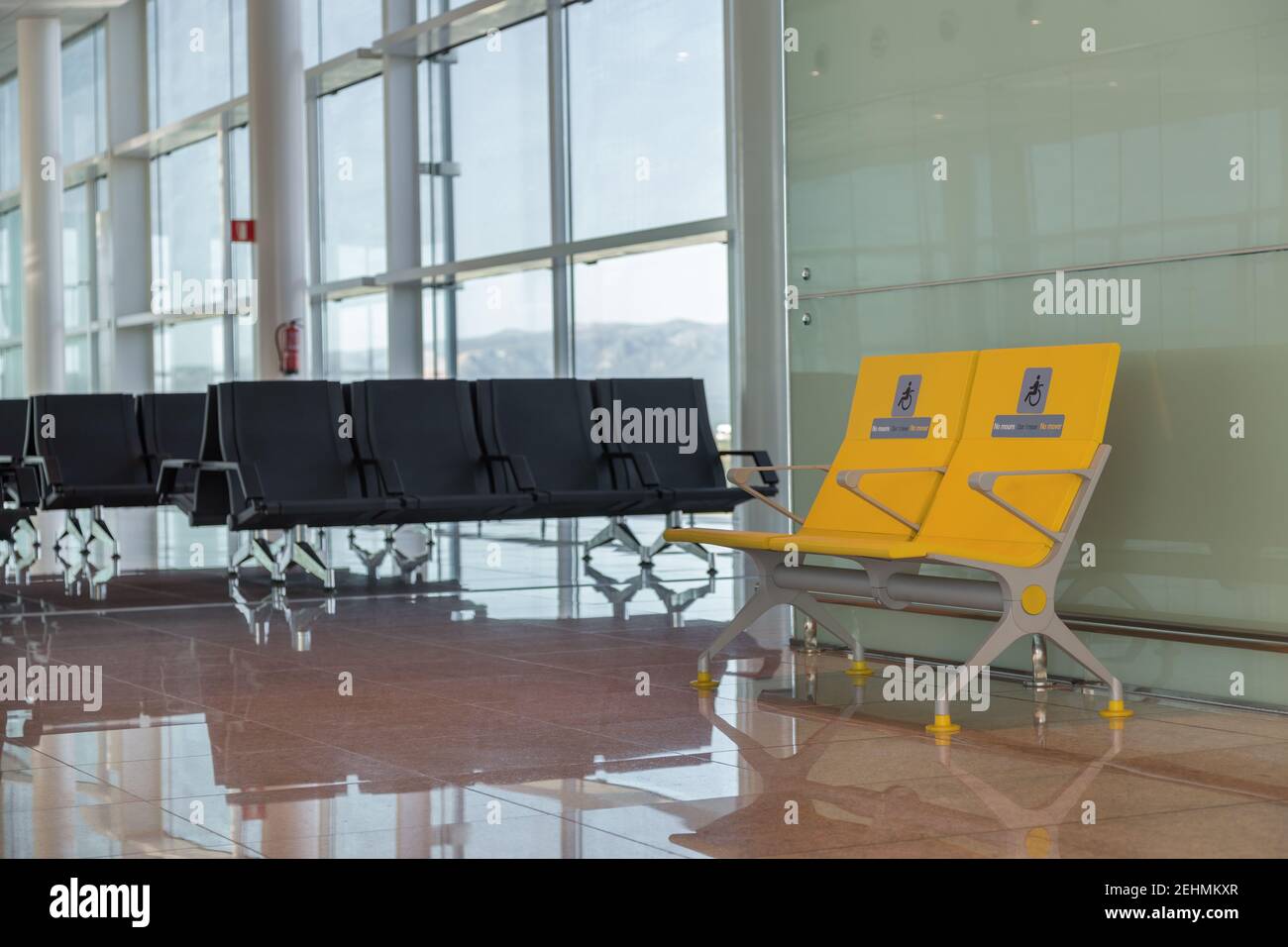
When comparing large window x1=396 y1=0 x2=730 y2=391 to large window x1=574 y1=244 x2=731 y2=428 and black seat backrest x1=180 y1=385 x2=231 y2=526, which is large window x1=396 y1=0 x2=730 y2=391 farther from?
black seat backrest x1=180 y1=385 x2=231 y2=526

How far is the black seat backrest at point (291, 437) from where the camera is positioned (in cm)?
750

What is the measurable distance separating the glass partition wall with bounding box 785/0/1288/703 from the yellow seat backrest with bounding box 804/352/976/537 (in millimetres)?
230

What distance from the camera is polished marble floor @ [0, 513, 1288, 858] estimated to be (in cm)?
295

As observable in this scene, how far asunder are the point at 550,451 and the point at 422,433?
68 cm

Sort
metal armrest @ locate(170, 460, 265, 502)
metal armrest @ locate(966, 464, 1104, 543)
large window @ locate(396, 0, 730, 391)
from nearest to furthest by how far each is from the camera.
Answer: metal armrest @ locate(966, 464, 1104, 543) → metal armrest @ locate(170, 460, 265, 502) → large window @ locate(396, 0, 730, 391)

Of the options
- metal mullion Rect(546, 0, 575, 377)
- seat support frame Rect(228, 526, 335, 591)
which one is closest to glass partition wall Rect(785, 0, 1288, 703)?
seat support frame Rect(228, 526, 335, 591)

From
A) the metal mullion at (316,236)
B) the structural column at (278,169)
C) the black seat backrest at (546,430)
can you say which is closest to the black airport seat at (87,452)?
the black seat backrest at (546,430)

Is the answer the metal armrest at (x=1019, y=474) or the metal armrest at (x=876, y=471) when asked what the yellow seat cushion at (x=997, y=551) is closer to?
the metal armrest at (x=1019, y=474)

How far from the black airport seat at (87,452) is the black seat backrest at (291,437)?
64.4 inches

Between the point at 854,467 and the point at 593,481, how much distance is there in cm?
335

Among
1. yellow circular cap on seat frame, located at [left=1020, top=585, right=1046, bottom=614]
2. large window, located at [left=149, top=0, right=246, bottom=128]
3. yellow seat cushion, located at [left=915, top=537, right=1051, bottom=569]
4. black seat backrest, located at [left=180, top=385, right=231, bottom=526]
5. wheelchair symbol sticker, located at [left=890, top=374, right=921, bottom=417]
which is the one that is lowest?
yellow circular cap on seat frame, located at [left=1020, top=585, right=1046, bottom=614]
